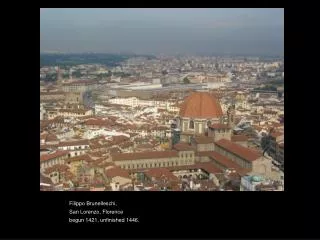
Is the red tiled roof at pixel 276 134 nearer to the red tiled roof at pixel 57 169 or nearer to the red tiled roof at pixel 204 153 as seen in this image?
the red tiled roof at pixel 204 153

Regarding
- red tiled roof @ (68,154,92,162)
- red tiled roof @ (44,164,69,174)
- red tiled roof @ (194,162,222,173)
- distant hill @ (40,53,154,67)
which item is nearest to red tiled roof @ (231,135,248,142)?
red tiled roof @ (194,162,222,173)

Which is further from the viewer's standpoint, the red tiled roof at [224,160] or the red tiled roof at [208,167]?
the red tiled roof at [224,160]

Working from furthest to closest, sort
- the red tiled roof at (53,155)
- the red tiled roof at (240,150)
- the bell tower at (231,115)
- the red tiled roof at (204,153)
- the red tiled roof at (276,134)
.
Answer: the bell tower at (231,115), the red tiled roof at (276,134), the red tiled roof at (204,153), the red tiled roof at (240,150), the red tiled roof at (53,155)

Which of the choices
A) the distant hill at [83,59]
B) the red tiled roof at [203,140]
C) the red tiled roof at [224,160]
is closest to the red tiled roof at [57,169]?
the red tiled roof at [224,160]

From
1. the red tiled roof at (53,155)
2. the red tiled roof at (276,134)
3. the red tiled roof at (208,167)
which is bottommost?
the red tiled roof at (208,167)

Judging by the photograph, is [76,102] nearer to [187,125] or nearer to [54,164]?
[187,125]

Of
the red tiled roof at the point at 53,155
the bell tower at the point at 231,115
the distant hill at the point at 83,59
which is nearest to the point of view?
the red tiled roof at the point at 53,155

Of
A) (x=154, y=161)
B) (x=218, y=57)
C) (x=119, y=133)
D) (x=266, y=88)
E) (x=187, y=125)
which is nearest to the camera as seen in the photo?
(x=154, y=161)
